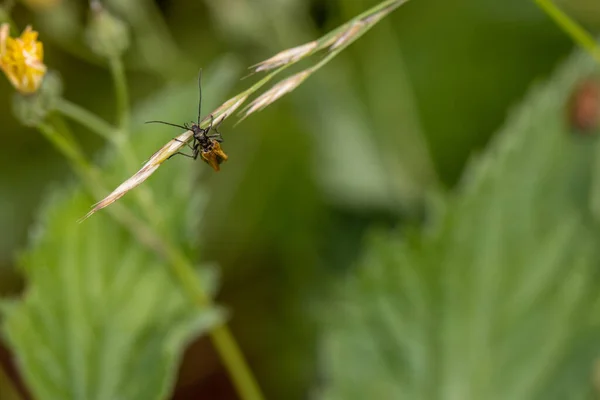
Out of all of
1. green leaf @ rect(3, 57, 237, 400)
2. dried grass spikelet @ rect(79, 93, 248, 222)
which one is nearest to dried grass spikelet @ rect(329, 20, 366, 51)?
dried grass spikelet @ rect(79, 93, 248, 222)

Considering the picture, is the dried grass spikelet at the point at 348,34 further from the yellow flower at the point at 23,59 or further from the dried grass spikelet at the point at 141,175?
the yellow flower at the point at 23,59

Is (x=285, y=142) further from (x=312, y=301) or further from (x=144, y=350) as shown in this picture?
(x=144, y=350)

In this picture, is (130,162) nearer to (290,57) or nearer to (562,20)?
(290,57)

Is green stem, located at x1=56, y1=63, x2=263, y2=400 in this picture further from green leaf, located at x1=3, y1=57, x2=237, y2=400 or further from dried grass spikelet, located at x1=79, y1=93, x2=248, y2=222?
dried grass spikelet, located at x1=79, y1=93, x2=248, y2=222

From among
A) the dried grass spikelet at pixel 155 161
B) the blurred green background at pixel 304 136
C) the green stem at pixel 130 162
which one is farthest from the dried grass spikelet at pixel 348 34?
the blurred green background at pixel 304 136

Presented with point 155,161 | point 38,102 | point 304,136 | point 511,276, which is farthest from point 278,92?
point 304,136

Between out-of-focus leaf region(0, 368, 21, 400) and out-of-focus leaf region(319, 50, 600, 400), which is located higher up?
out-of-focus leaf region(0, 368, 21, 400)
